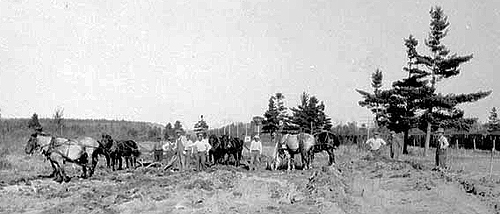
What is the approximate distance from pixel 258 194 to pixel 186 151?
8800mm

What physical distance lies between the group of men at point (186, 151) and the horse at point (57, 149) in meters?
4.21

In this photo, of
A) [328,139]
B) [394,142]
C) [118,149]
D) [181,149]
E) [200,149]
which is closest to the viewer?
[200,149]

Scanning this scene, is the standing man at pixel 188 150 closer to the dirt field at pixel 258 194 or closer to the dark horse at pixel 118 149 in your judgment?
the dark horse at pixel 118 149

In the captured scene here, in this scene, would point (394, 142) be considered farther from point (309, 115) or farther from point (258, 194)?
point (309, 115)

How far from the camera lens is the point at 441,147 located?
20969mm

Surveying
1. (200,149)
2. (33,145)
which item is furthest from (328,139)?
(33,145)

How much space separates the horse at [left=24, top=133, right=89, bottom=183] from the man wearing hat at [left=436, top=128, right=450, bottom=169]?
13206mm

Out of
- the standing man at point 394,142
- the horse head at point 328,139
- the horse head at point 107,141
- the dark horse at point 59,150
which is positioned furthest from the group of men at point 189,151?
the standing man at point 394,142

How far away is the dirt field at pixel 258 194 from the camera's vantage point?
12852 millimetres

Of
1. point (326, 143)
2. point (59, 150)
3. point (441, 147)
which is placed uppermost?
point (441, 147)

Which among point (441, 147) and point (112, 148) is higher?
point (441, 147)

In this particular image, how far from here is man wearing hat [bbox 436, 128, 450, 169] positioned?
2062 centimetres

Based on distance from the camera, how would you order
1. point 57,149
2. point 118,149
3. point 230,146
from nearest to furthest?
point 57,149, point 118,149, point 230,146

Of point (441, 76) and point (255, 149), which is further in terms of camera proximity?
point (441, 76)
